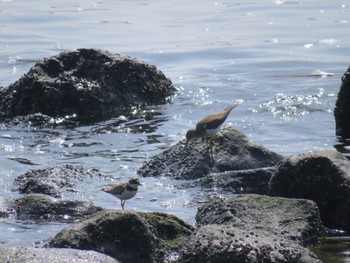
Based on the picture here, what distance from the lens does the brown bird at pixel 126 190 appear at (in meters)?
9.51

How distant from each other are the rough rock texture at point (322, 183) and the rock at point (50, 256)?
3.03 metres

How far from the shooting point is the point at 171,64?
1905 centimetres

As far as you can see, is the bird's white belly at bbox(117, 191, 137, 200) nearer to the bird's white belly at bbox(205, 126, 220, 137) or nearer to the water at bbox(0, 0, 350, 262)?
the water at bbox(0, 0, 350, 262)

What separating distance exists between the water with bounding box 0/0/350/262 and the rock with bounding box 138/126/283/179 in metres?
0.23

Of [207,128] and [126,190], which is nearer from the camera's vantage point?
[126,190]

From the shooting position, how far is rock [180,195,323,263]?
6914 millimetres

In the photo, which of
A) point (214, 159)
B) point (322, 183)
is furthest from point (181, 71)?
point (322, 183)

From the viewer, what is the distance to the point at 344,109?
1334cm

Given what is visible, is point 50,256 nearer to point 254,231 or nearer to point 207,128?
point 254,231

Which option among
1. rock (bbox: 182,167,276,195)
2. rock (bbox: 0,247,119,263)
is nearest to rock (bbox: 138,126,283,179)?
rock (bbox: 182,167,276,195)

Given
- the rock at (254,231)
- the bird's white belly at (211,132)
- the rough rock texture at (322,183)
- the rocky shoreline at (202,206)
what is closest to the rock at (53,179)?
the rocky shoreline at (202,206)

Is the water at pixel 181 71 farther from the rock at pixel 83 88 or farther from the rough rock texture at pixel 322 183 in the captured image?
the rough rock texture at pixel 322 183

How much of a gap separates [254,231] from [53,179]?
3.75 metres

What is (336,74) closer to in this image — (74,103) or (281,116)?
(281,116)
